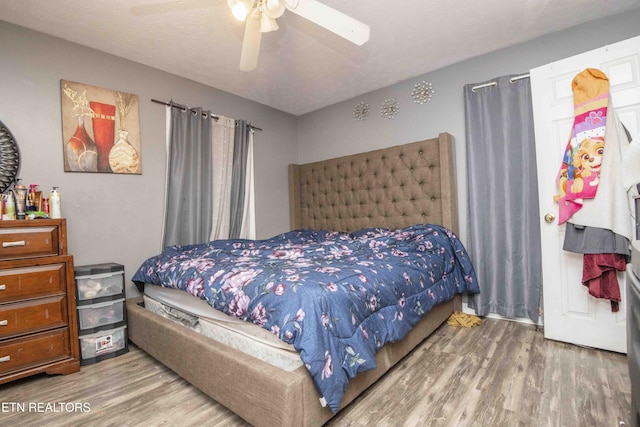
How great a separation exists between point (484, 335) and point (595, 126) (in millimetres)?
1549

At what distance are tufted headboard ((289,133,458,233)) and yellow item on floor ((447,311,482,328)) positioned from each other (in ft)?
2.45

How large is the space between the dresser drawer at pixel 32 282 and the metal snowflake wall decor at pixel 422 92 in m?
3.07

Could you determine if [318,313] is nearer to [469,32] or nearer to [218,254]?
[218,254]

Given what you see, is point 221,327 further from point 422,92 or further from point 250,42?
point 422,92

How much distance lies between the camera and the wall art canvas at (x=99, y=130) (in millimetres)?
2221

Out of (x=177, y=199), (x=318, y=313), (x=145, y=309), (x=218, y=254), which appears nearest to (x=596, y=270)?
(x=318, y=313)

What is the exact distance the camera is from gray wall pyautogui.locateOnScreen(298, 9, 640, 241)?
218 centimetres

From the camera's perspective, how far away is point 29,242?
69.9 inches

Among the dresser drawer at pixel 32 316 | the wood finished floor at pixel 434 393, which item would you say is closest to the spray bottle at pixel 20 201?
the dresser drawer at pixel 32 316

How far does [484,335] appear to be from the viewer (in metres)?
2.23

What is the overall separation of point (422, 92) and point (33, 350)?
3449 millimetres

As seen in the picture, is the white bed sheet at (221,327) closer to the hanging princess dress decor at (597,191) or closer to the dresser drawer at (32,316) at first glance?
the dresser drawer at (32,316)

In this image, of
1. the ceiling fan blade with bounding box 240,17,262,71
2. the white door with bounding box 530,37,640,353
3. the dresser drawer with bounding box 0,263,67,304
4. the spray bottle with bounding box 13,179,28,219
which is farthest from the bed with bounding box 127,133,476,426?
the ceiling fan blade with bounding box 240,17,262,71

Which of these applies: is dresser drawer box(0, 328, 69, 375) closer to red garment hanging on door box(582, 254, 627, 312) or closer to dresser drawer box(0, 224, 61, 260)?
dresser drawer box(0, 224, 61, 260)
